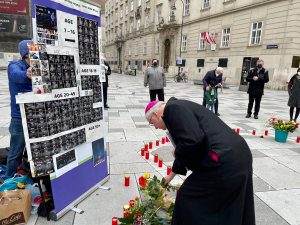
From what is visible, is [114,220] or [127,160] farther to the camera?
[127,160]

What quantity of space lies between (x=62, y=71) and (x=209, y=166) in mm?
1805

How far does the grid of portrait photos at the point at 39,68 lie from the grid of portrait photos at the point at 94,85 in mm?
490

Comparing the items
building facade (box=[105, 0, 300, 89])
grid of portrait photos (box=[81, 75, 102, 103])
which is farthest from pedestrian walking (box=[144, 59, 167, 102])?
building facade (box=[105, 0, 300, 89])

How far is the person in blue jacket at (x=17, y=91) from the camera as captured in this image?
2377 millimetres

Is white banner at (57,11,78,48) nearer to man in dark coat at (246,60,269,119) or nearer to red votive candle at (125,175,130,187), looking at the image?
red votive candle at (125,175,130,187)

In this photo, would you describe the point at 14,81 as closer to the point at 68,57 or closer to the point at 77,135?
the point at 68,57

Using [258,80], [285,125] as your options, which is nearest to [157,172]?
[285,125]

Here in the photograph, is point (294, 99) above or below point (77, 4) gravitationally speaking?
below

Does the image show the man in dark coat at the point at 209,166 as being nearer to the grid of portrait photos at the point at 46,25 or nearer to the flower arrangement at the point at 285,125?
the grid of portrait photos at the point at 46,25

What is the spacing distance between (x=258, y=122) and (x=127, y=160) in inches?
210

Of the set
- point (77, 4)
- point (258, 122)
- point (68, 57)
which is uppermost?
point (77, 4)

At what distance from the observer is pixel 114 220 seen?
2.06 metres

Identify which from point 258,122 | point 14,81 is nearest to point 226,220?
point 14,81

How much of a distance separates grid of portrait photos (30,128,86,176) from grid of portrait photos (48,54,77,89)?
23.3 inches
